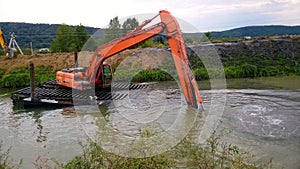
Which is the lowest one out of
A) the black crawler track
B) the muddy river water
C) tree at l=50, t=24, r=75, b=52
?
the muddy river water

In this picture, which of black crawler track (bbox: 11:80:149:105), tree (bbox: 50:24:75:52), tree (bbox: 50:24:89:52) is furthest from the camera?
tree (bbox: 50:24:75:52)

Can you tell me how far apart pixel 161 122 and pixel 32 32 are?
53606 millimetres

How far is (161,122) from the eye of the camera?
8539mm

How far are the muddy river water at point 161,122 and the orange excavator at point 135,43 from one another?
1.02 metres

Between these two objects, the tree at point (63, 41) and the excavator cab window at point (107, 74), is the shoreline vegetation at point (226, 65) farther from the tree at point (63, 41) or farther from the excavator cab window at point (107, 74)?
the tree at point (63, 41)

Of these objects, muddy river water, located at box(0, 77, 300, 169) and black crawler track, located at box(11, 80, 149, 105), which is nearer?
muddy river water, located at box(0, 77, 300, 169)

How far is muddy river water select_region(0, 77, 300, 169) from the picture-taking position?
6.53 meters

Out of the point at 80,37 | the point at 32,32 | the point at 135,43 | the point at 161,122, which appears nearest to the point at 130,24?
the point at 80,37

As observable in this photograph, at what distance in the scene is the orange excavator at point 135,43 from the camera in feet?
29.6

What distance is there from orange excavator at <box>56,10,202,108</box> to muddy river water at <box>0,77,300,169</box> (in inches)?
40.1

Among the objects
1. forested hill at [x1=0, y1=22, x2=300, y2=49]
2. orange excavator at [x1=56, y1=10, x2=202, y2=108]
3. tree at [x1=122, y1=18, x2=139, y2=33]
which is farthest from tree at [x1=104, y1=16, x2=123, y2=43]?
forested hill at [x1=0, y1=22, x2=300, y2=49]

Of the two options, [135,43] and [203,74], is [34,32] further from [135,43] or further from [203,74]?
[135,43]

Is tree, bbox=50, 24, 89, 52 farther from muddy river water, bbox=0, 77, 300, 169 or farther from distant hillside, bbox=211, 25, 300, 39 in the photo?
muddy river water, bbox=0, 77, 300, 169

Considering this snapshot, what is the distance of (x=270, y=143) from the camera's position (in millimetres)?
6484
